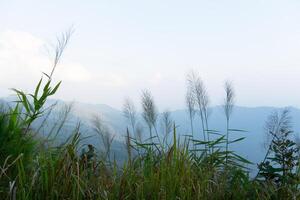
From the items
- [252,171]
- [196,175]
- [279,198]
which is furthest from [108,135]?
[279,198]

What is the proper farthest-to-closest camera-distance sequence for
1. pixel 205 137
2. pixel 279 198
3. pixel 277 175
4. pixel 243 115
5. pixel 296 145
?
pixel 243 115, pixel 205 137, pixel 296 145, pixel 277 175, pixel 279 198

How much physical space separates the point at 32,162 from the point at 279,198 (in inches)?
68.5

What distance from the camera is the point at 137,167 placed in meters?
2.76

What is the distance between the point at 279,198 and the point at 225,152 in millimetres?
554

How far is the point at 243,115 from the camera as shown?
18638cm

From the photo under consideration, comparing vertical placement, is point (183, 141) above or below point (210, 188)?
above

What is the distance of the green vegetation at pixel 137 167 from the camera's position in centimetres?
219

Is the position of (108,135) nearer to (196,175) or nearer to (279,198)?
(196,175)

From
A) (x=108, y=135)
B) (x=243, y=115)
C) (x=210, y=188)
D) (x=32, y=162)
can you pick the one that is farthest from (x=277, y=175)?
(x=243, y=115)

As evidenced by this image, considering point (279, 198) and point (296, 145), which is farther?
point (296, 145)

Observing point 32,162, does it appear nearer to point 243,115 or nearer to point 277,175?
point 277,175

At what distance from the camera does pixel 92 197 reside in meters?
2.25

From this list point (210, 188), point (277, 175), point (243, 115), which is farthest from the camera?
point (243, 115)

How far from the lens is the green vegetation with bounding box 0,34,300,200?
2.19 metres
